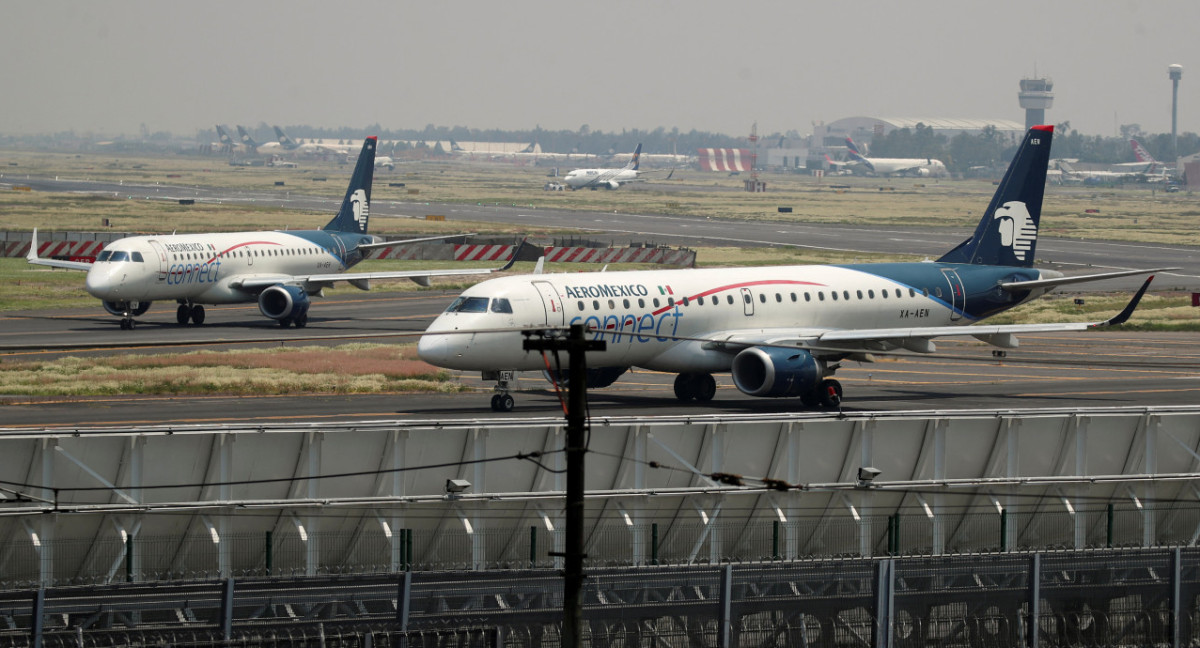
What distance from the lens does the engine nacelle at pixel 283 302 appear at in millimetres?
65062

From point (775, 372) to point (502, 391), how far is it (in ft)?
25.2

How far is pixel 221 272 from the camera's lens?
217ft

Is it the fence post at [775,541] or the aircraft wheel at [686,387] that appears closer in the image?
the fence post at [775,541]

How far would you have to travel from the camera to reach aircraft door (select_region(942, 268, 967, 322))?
49.6 m

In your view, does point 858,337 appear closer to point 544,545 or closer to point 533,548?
point 544,545

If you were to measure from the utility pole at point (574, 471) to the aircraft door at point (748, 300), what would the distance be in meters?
27.7

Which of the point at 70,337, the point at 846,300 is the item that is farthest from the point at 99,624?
the point at 70,337

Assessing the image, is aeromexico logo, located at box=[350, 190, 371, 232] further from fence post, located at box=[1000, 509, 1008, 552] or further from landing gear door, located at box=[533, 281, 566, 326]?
fence post, located at box=[1000, 509, 1008, 552]

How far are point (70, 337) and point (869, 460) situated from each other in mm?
39782

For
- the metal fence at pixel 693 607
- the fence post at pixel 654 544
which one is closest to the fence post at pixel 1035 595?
the metal fence at pixel 693 607

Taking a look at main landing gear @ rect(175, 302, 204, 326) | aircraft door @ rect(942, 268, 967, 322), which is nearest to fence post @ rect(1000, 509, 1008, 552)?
aircraft door @ rect(942, 268, 967, 322)

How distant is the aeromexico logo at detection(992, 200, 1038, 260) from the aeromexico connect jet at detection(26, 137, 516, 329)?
68.7 feet

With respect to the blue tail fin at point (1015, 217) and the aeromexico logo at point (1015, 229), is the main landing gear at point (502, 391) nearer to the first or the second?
the blue tail fin at point (1015, 217)

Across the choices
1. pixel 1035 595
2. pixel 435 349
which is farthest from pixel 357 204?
pixel 1035 595
